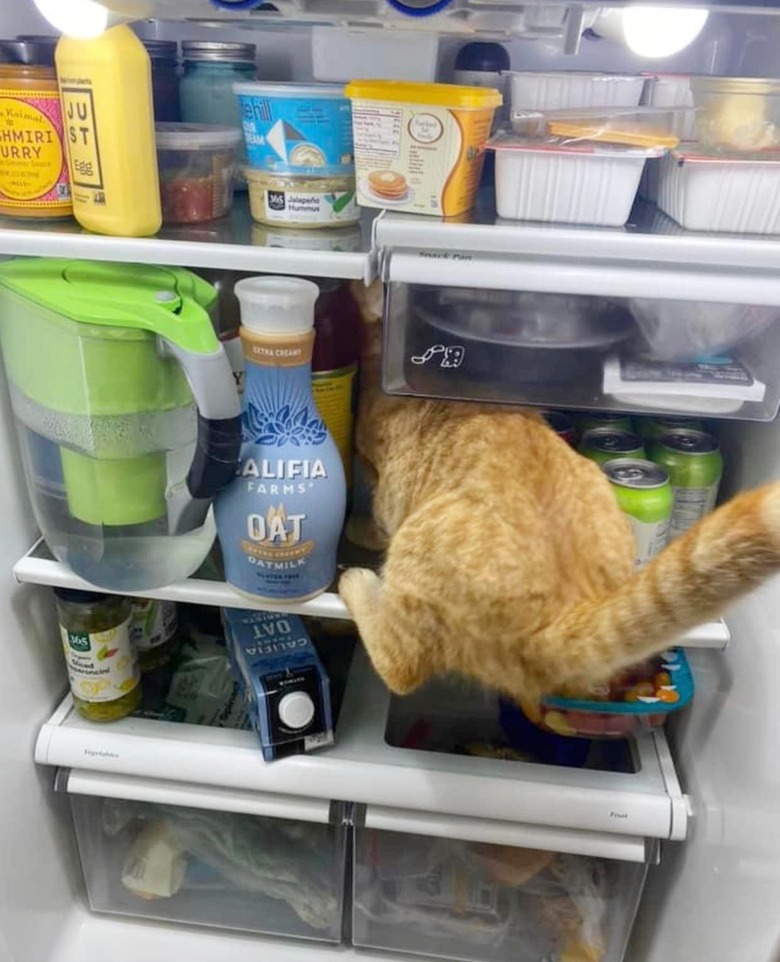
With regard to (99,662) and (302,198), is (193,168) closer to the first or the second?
(302,198)

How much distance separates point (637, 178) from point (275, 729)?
70 cm

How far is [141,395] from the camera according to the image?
81 cm

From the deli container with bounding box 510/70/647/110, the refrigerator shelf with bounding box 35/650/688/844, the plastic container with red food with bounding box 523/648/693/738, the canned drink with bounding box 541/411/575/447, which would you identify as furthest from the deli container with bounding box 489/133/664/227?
the refrigerator shelf with bounding box 35/650/688/844

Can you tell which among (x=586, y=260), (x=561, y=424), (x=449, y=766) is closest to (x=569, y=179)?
(x=586, y=260)

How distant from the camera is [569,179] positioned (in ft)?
2.40

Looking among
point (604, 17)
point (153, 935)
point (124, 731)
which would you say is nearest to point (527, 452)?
point (604, 17)

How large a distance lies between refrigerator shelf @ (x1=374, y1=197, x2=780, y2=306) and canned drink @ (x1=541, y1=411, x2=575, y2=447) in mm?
231

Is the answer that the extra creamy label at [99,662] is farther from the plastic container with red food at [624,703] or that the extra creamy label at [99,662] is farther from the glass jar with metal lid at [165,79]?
the glass jar with metal lid at [165,79]

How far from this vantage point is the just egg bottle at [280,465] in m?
0.78

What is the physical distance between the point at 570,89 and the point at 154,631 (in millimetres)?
822

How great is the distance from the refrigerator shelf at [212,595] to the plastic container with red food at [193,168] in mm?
383

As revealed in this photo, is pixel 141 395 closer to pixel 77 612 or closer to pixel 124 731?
pixel 77 612

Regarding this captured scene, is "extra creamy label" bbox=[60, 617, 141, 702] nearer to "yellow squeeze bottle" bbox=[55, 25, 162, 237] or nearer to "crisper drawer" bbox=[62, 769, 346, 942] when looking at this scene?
"crisper drawer" bbox=[62, 769, 346, 942]

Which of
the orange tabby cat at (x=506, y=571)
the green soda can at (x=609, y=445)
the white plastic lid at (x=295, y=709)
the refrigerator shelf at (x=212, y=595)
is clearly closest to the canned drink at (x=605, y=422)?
the green soda can at (x=609, y=445)
